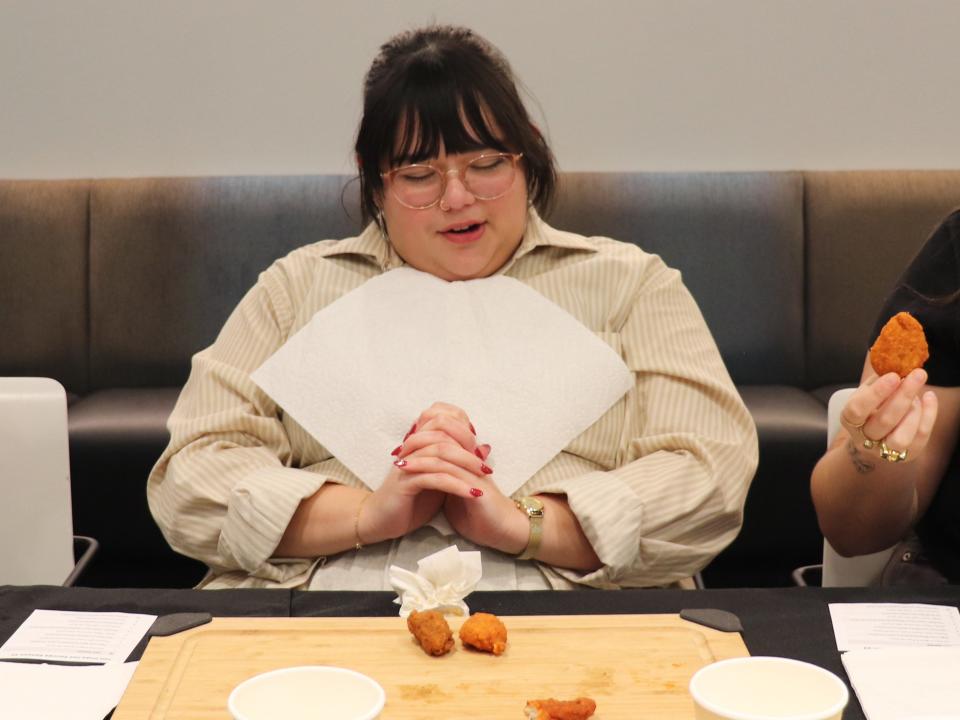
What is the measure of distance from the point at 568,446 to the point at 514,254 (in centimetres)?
32

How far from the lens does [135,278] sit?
10.5 ft

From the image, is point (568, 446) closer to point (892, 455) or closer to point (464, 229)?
point (464, 229)

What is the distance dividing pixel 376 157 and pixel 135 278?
5.53ft

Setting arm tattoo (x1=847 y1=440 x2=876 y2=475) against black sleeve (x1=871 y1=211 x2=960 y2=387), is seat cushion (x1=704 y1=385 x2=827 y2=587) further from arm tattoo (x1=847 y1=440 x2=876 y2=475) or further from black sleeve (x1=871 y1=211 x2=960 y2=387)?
arm tattoo (x1=847 y1=440 x2=876 y2=475)

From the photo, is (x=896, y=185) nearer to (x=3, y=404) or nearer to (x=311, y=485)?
(x=311, y=485)

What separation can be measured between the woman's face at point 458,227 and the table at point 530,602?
62 centimetres

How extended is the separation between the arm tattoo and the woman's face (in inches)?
23.0

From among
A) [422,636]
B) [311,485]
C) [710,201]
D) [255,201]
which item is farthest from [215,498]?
[710,201]

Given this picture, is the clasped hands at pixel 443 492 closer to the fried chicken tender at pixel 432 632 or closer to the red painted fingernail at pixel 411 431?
the red painted fingernail at pixel 411 431

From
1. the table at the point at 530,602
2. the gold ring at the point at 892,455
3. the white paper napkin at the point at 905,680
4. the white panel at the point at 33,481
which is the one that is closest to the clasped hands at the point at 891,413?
the gold ring at the point at 892,455

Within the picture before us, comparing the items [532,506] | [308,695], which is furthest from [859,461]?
[308,695]

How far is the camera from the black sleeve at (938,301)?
148cm

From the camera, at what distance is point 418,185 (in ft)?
5.48

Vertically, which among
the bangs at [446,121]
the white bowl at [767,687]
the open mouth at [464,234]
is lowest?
the white bowl at [767,687]
